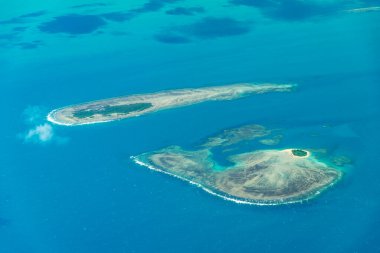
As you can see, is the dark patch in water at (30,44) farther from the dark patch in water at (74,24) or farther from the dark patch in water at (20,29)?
the dark patch in water at (20,29)

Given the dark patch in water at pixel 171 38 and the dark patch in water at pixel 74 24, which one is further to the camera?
the dark patch in water at pixel 74 24

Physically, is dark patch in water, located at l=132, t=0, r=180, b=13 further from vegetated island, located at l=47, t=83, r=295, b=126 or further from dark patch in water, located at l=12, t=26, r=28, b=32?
vegetated island, located at l=47, t=83, r=295, b=126

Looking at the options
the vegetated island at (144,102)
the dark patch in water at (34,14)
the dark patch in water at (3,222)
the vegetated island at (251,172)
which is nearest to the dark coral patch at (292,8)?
the vegetated island at (144,102)

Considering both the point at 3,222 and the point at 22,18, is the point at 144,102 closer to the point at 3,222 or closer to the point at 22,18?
the point at 3,222

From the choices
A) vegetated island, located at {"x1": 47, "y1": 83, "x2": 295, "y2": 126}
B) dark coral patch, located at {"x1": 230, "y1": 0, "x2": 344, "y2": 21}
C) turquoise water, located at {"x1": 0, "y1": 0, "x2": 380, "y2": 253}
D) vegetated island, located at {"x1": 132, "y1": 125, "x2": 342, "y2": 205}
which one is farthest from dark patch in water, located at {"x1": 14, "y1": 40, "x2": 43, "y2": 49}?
vegetated island, located at {"x1": 132, "y1": 125, "x2": 342, "y2": 205}

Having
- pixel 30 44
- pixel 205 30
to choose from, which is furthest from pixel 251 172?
pixel 30 44

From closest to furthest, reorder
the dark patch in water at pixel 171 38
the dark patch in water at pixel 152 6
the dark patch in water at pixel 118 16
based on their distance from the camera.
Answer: the dark patch in water at pixel 171 38 → the dark patch in water at pixel 118 16 → the dark patch in water at pixel 152 6
